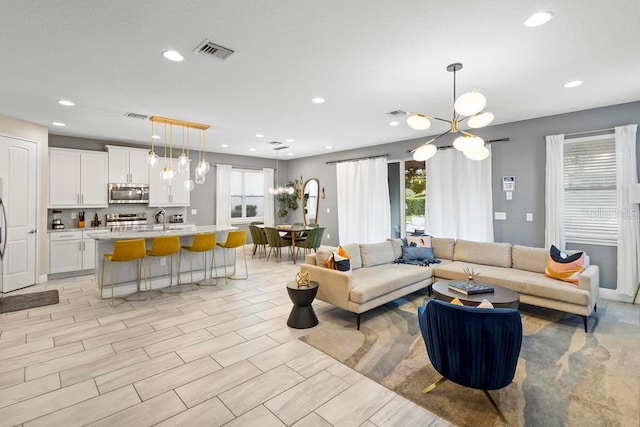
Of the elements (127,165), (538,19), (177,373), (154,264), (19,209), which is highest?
(538,19)

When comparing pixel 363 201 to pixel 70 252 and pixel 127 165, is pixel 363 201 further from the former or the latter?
pixel 70 252

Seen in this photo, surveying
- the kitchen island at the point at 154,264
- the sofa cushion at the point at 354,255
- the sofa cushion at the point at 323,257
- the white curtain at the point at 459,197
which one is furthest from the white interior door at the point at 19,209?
the white curtain at the point at 459,197

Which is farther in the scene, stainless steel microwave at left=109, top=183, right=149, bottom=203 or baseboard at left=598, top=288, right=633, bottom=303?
stainless steel microwave at left=109, top=183, right=149, bottom=203

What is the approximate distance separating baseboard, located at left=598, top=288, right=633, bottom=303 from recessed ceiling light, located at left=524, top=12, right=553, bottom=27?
424cm

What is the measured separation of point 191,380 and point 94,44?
2992 mm

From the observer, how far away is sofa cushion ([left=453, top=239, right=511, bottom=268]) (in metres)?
4.77

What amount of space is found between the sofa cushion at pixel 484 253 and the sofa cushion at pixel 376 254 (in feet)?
3.67

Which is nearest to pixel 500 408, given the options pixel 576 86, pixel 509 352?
pixel 509 352

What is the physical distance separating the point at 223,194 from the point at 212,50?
6.40 m

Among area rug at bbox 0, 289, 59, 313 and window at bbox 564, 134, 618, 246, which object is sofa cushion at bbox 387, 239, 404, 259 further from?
area rug at bbox 0, 289, 59, 313

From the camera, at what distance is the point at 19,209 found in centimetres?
521

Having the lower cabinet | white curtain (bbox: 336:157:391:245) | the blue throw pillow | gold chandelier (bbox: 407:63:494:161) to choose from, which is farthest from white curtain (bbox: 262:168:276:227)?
gold chandelier (bbox: 407:63:494:161)

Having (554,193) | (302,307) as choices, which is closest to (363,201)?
(554,193)

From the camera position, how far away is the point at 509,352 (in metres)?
2.05
